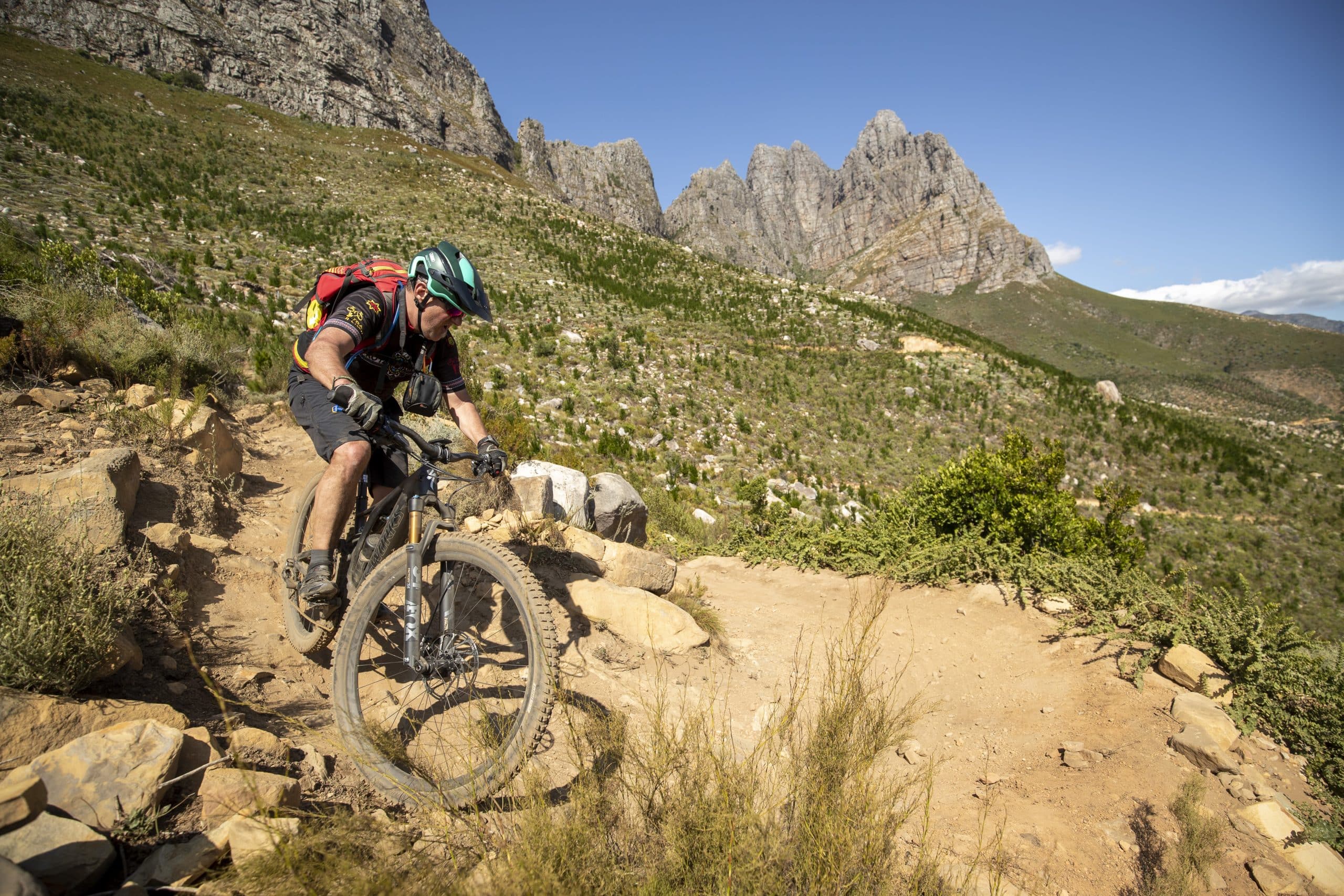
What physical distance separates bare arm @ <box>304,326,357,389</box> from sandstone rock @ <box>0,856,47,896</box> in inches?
67.9

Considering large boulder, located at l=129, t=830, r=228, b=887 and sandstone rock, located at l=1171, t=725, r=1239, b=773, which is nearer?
large boulder, located at l=129, t=830, r=228, b=887

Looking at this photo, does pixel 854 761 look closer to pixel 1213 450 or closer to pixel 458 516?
pixel 458 516

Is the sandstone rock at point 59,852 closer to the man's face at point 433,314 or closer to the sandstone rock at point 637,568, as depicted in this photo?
the man's face at point 433,314

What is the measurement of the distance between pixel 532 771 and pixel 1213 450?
82.5 ft

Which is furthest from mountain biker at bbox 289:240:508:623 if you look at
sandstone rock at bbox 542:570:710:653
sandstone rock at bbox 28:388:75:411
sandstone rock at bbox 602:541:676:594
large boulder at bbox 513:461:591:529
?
large boulder at bbox 513:461:591:529

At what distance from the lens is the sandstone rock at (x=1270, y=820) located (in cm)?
245

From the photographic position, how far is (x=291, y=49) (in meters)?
44.2

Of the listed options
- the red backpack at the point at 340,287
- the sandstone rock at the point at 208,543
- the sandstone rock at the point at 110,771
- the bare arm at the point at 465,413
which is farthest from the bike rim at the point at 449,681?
the sandstone rock at the point at 208,543

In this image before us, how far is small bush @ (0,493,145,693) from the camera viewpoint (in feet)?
6.07

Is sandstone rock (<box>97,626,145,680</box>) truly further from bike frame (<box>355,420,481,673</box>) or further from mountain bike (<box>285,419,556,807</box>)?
bike frame (<box>355,420,481,673</box>)

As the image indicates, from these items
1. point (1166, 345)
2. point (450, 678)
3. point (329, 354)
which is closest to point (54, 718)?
point (450, 678)

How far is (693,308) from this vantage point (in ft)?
79.6

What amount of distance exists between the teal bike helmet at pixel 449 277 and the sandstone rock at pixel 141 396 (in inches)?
137

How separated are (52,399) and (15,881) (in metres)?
4.54
